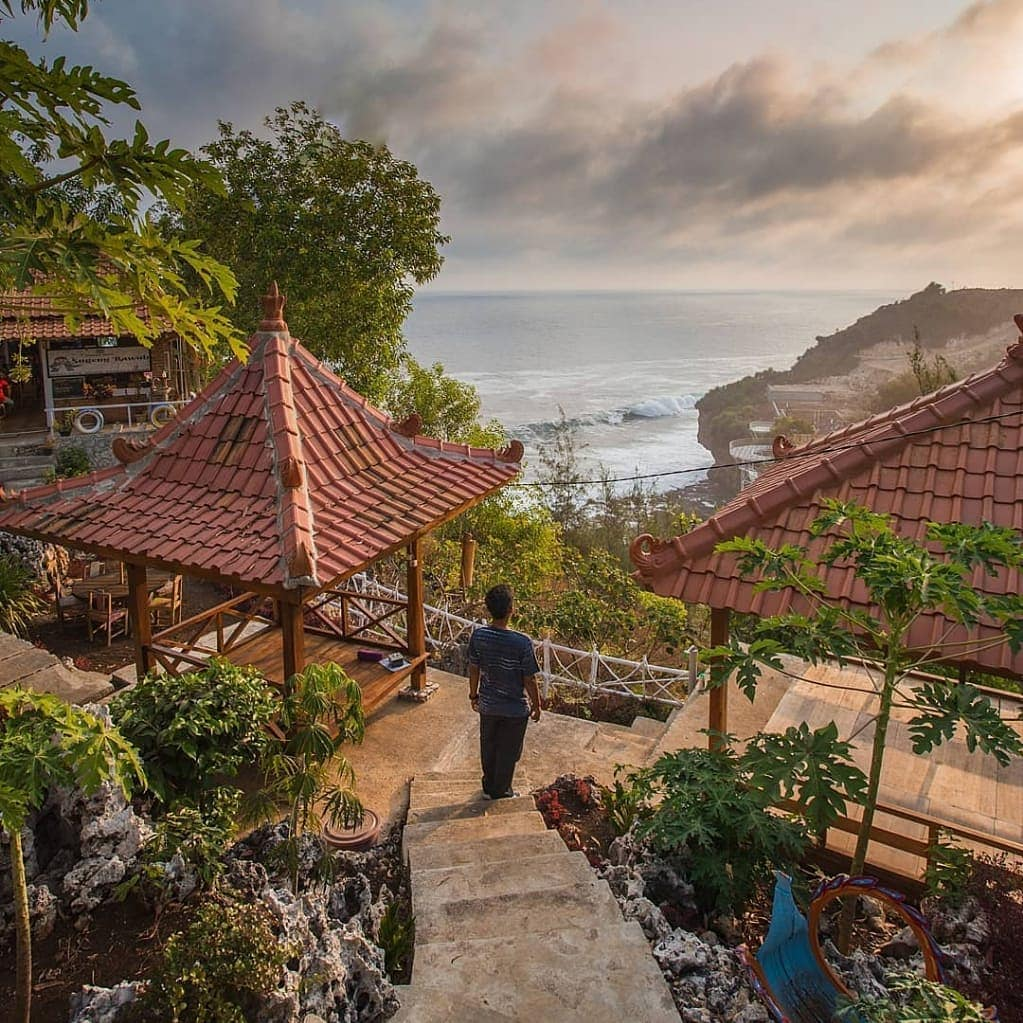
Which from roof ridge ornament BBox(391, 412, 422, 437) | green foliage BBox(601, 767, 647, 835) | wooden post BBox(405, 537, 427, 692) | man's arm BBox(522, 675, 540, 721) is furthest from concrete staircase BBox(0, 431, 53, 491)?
green foliage BBox(601, 767, 647, 835)

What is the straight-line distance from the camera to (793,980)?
3.83m

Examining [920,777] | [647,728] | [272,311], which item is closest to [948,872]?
[920,777]

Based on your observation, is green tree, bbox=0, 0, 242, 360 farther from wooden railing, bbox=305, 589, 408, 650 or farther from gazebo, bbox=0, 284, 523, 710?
wooden railing, bbox=305, 589, 408, 650

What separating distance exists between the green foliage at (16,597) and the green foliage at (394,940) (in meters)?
9.13

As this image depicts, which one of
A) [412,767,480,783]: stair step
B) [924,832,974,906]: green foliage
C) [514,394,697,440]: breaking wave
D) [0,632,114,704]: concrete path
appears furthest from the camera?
[514,394,697,440]: breaking wave

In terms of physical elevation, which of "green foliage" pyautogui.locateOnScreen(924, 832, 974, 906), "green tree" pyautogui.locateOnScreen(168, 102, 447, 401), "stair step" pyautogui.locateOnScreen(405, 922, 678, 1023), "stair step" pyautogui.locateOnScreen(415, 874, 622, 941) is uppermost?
"green tree" pyautogui.locateOnScreen(168, 102, 447, 401)

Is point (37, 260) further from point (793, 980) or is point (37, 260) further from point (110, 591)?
point (110, 591)

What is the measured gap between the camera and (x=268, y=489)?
6.48 m

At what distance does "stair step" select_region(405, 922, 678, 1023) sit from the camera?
357 cm

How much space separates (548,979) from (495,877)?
969mm

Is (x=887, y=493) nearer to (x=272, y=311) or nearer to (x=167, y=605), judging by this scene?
(x=272, y=311)

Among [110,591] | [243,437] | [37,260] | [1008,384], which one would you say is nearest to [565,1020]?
[37,260]

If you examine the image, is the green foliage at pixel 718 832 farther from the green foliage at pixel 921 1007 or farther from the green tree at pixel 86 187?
the green tree at pixel 86 187

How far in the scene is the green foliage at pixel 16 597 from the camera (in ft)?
36.5
